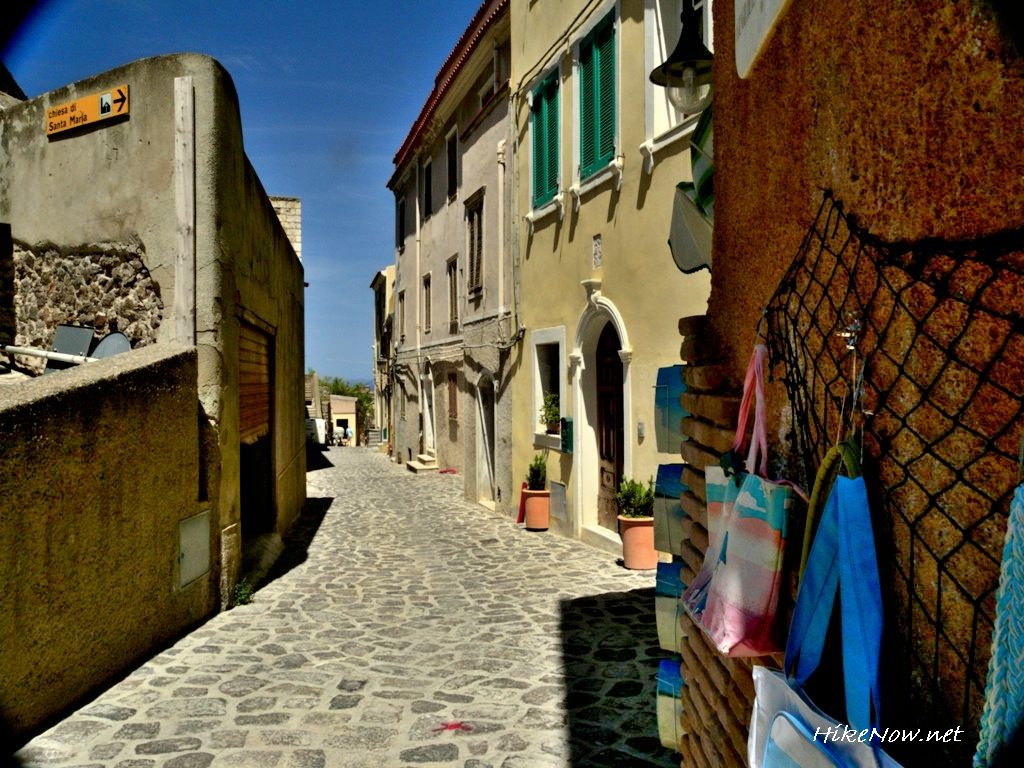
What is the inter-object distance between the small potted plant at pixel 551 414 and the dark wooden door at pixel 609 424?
3.39 feet

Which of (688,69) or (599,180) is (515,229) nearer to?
(599,180)

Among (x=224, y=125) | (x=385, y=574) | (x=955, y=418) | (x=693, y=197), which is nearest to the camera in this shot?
(x=955, y=418)

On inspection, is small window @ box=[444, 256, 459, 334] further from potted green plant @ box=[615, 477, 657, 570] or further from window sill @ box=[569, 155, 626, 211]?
potted green plant @ box=[615, 477, 657, 570]

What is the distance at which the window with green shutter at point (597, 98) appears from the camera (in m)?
9.21

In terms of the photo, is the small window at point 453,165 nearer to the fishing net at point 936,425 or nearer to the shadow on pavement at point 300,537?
the shadow on pavement at point 300,537

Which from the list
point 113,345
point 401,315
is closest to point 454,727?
point 113,345

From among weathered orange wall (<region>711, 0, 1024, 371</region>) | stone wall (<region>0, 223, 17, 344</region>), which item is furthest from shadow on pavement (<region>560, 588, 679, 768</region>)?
stone wall (<region>0, 223, 17, 344</region>)

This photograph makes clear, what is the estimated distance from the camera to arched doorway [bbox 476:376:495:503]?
564 inches

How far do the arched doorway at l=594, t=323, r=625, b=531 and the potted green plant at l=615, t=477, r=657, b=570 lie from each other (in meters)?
1.21

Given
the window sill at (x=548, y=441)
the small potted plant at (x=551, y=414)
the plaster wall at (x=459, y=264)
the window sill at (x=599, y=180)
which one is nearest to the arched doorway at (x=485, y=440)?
the plaster wall at (x=459, y=264)

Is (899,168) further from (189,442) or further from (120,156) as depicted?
(120,156)

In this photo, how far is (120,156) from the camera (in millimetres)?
6871

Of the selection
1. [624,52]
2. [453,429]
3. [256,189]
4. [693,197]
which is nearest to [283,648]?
[693,197]

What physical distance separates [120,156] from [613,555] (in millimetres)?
6831
